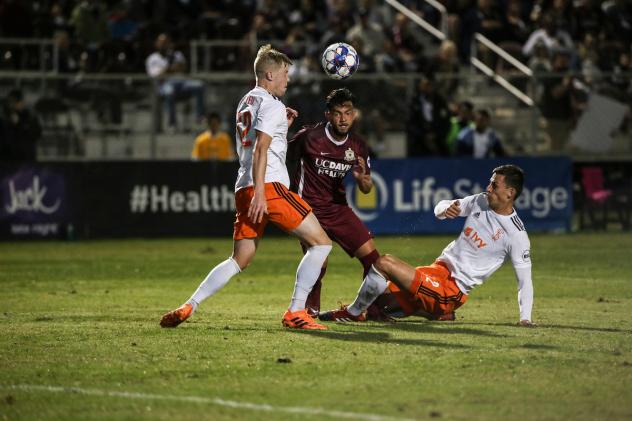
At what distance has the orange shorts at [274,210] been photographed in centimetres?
956

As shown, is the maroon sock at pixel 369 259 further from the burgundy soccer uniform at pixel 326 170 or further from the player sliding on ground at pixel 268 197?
the player sliding on ground at pixel 268 197

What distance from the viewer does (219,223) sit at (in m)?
22.0

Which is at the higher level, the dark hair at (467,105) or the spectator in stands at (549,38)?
the spectator in stands at (549,38)

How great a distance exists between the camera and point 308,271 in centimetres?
984

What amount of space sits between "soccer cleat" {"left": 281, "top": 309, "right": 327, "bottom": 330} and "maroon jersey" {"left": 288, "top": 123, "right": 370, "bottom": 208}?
1.44 meters

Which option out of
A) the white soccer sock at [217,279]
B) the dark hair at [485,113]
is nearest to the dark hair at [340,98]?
the white soccer sock at [217,279]

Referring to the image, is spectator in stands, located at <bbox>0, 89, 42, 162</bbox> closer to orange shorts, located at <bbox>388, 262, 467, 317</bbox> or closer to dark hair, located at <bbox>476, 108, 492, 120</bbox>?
dark hair, located at <bbox>476, 108, 492, 120</bbox>

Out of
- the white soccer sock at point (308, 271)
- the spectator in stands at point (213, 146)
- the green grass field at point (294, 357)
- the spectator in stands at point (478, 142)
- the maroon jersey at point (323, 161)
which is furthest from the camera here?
the spectator in stands at point (478, 142)

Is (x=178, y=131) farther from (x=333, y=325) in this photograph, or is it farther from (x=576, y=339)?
(x=576, y=339)

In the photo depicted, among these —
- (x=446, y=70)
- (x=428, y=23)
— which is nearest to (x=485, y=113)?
(x=446, y=70)

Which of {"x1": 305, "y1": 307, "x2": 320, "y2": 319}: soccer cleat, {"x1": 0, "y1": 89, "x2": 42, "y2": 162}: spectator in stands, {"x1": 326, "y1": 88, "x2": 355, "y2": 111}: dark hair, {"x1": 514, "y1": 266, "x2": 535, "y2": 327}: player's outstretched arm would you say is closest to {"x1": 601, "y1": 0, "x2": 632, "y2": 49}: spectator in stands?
{"x1": 0, "y1": 89, "x2": 42, "y2": 162}: spectator in stands

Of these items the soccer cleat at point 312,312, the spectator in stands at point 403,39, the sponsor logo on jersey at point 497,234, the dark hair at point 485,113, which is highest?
the spectator in stands at point 403,39

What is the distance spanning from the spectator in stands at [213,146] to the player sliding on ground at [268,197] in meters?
12.0

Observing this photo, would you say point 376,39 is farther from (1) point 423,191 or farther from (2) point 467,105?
(1) point 423,191
